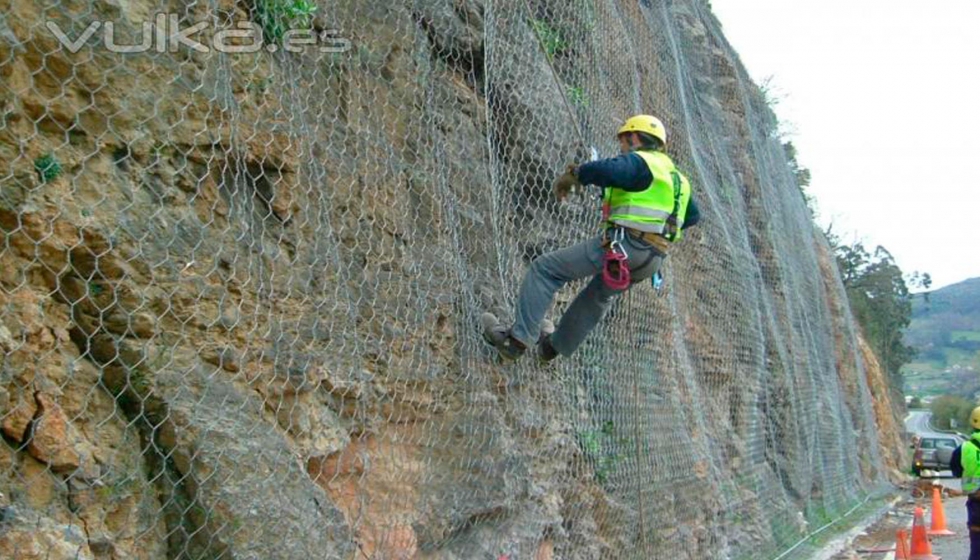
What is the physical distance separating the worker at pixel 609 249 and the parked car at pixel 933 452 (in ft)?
54.8

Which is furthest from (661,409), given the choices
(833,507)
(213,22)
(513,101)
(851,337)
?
(851,337)

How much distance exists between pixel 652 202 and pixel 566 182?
0.46 m

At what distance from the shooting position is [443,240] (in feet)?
15.1

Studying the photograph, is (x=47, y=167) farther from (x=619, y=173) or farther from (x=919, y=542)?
(x=919, y=542)

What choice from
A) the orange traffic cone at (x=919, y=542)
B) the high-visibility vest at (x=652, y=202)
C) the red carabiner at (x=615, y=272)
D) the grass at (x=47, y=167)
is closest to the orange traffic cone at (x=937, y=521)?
the orange traffic cone at (x=919, y=542)

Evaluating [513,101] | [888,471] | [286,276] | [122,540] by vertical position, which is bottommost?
[888,471]

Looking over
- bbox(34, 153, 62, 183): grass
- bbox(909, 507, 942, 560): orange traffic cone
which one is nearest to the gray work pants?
bbox(34, 153, 62, 183): grass

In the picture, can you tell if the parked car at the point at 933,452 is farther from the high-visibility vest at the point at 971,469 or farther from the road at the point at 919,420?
the road at the point at 919,420

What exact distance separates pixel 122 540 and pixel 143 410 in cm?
37

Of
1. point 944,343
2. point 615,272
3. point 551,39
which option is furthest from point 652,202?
point 944,343

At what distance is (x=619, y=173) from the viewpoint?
480 centimetres

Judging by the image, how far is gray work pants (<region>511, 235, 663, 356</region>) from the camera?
483cm

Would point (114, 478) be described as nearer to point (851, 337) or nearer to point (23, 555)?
point (23, 555)

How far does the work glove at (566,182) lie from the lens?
495 cm
